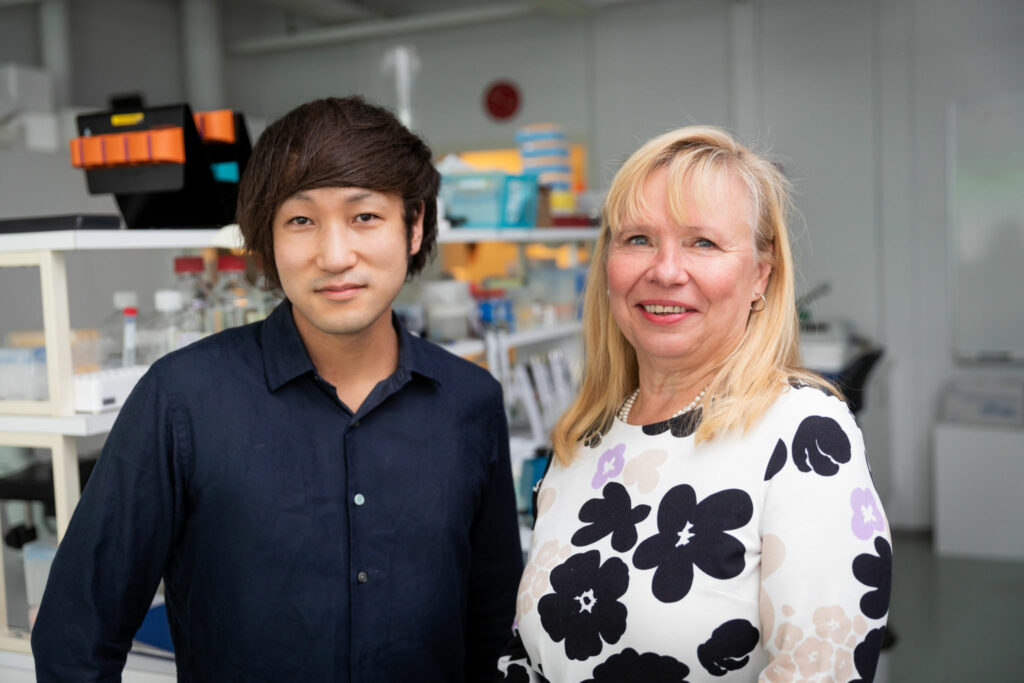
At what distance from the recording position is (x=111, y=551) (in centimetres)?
126

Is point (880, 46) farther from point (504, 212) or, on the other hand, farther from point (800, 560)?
point (800, 560)

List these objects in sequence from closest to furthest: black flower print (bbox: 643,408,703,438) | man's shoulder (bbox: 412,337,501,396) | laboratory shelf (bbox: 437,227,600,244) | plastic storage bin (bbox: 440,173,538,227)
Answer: black flower print (bbox: 643,408,703,438)
man's shoulder (bbox: 412,337,501,396)
laboratory shelf (bbox: 437,227,600,244)
plastic storage bin (bbox: 440,173,538,227)

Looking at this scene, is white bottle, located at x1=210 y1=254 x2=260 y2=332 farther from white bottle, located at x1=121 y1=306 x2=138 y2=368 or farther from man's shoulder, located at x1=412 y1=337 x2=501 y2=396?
man's shoulder, located at x1=412 y1=337 x2=501 y2=396

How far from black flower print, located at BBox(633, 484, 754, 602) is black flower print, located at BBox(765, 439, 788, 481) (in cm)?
4

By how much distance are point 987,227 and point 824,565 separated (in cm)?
472

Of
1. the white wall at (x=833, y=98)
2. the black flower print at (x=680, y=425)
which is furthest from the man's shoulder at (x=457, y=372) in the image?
the white wall at (x=833, y=98)

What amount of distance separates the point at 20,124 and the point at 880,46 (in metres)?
4.92

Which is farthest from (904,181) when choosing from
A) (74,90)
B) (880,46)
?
(74,90)

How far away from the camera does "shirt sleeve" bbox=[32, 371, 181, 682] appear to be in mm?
1257

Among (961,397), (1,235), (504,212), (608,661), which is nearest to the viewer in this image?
(608,661)

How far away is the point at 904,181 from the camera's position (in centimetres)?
525

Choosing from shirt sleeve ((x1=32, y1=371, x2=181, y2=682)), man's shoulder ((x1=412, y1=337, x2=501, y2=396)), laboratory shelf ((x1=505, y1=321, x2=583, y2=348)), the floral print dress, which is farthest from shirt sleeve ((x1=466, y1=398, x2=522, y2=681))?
laboratory shelf ((x1=505, y1=321, x2=583, y2=348))

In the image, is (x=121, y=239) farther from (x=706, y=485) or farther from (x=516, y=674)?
(x=706, y=485)

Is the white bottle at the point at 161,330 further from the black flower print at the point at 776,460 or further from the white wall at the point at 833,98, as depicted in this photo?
the white wall at the point at 833,98
